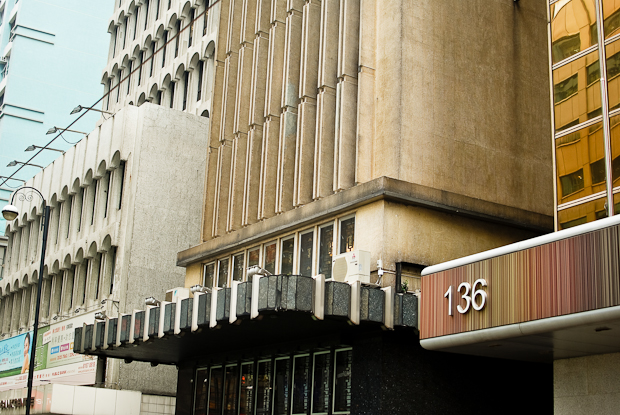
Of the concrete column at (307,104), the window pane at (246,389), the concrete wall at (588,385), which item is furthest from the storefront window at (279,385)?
the concrete wall at (588,385)

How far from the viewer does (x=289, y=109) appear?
28.2m

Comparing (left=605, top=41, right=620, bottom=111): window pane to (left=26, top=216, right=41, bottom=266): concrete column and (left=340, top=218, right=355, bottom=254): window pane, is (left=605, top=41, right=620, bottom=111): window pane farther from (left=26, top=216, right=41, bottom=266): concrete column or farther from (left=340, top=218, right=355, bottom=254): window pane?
(left=26, top=216, right=41, bottom=266): concrete column

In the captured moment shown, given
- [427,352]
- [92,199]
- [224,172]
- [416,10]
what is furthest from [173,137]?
[427,352]

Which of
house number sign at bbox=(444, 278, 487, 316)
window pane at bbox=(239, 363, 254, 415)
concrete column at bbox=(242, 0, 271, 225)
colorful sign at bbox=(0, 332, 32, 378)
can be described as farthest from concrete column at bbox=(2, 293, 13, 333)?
house number sign at bbox=(444, 278, 487, 316)

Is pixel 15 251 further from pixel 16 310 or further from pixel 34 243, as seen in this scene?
pixel 16 310

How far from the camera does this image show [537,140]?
90.0 feet

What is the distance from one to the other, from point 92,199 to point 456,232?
898 inches

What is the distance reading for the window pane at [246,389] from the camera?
27531mm

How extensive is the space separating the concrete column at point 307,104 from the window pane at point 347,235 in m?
2.11

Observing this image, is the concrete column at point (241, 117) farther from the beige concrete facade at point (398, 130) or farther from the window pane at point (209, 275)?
the window pane at point (209, 275)

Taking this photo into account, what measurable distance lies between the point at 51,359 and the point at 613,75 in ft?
97.8

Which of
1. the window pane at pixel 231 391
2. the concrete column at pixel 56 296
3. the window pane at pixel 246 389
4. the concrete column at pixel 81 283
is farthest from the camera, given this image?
the concrete column at pixel 56 296

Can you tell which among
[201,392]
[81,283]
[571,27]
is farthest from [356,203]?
[81,283]

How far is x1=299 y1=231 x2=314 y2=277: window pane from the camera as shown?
25.8 m
